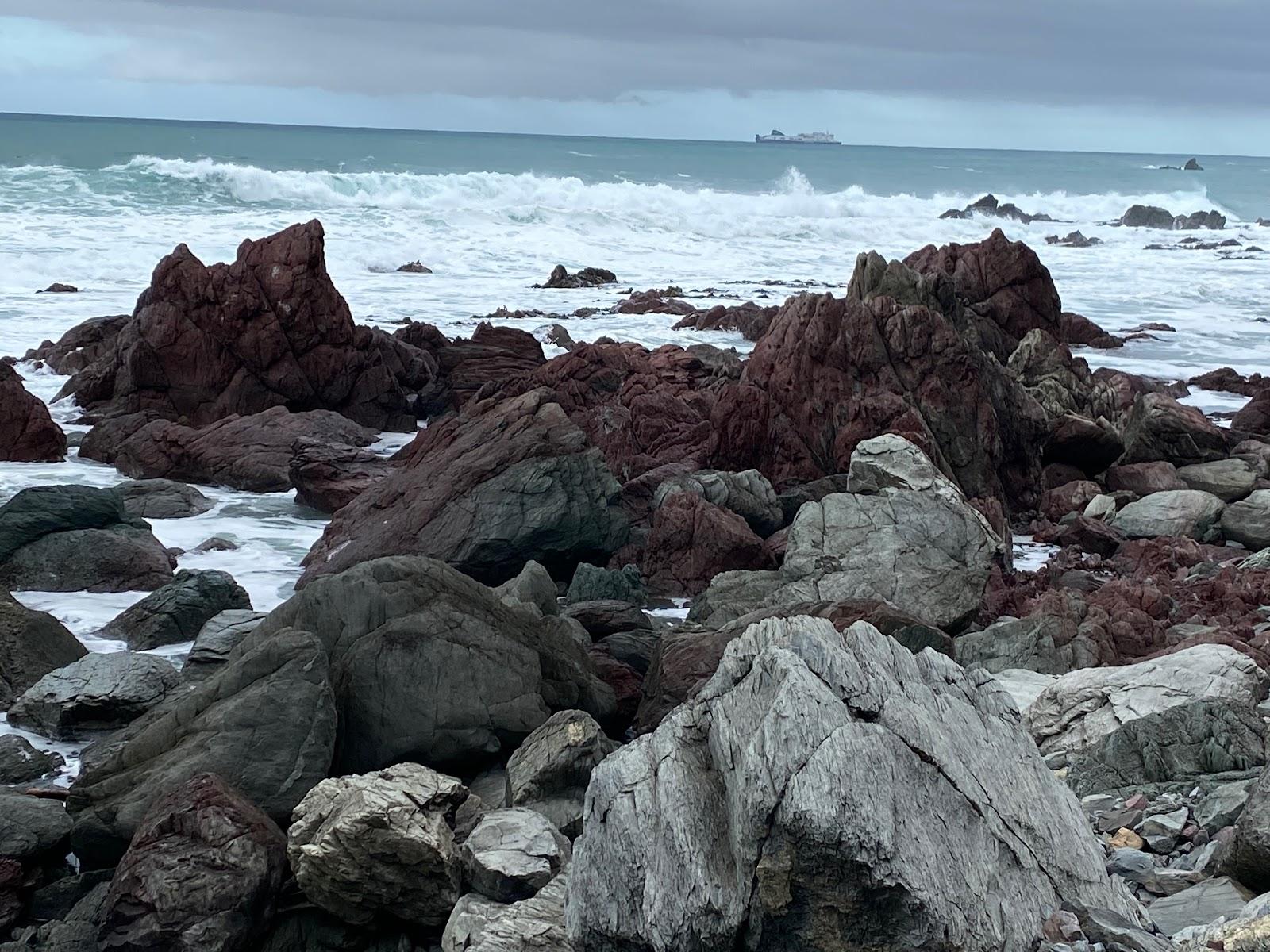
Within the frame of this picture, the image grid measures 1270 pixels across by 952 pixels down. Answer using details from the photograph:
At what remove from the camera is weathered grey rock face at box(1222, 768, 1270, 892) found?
5.00m

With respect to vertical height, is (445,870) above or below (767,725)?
below

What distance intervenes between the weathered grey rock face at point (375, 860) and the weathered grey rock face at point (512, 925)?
0.22 m

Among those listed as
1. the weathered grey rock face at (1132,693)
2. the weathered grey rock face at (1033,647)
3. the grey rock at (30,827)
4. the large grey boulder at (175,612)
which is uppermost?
the weathered grey rock face at (1132,693)

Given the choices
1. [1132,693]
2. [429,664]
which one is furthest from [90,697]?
[1132,693]

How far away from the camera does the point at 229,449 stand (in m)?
16.2

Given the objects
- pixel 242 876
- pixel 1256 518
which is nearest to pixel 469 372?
pixel 1256 518

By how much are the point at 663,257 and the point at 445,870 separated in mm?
42390

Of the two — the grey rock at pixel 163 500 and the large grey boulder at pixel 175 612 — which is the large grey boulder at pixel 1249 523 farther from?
the grey rock at pixel 163 500

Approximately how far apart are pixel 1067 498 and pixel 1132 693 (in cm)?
815

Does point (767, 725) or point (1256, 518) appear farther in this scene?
point (1256, 518)

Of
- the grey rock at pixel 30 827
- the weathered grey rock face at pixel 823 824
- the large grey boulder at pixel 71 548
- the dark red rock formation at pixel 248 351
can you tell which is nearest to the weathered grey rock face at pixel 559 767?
the weathered grey rock face at pixel 823 824

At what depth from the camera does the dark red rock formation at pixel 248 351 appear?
18.6 m

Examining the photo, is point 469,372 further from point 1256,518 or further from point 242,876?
point 242,876

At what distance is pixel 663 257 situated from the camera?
47.0m
